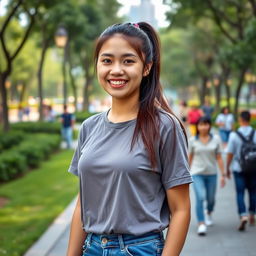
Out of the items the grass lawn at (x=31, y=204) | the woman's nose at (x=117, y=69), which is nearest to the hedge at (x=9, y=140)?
the grass lawn at (x=31, y=204)

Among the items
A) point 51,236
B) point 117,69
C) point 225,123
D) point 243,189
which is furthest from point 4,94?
point 117,69

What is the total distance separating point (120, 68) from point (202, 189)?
17.5 feet

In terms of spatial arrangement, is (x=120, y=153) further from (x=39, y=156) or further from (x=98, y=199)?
(x=39, y=156)

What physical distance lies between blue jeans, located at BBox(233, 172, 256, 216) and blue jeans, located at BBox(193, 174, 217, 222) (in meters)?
0.33

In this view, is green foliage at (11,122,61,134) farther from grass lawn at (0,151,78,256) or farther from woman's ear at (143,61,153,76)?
woman's ear at (143,61,153,76)

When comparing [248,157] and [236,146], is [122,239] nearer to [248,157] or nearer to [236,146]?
[248,157]

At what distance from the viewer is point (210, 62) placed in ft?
136

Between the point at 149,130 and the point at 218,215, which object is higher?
the point at 149,130

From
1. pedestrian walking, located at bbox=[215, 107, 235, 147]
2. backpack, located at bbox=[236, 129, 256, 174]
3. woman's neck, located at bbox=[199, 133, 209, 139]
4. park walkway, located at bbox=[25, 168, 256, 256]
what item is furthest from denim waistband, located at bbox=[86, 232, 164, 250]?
pedestrian walking, located at bbox=[215, 107, 235, 147]

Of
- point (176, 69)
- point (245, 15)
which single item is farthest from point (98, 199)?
point (176, 69)

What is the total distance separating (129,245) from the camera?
216 centimetres

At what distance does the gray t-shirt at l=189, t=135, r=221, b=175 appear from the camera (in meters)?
7.33

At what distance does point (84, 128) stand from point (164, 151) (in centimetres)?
48

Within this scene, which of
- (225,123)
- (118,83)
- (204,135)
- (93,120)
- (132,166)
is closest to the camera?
(132,166)
